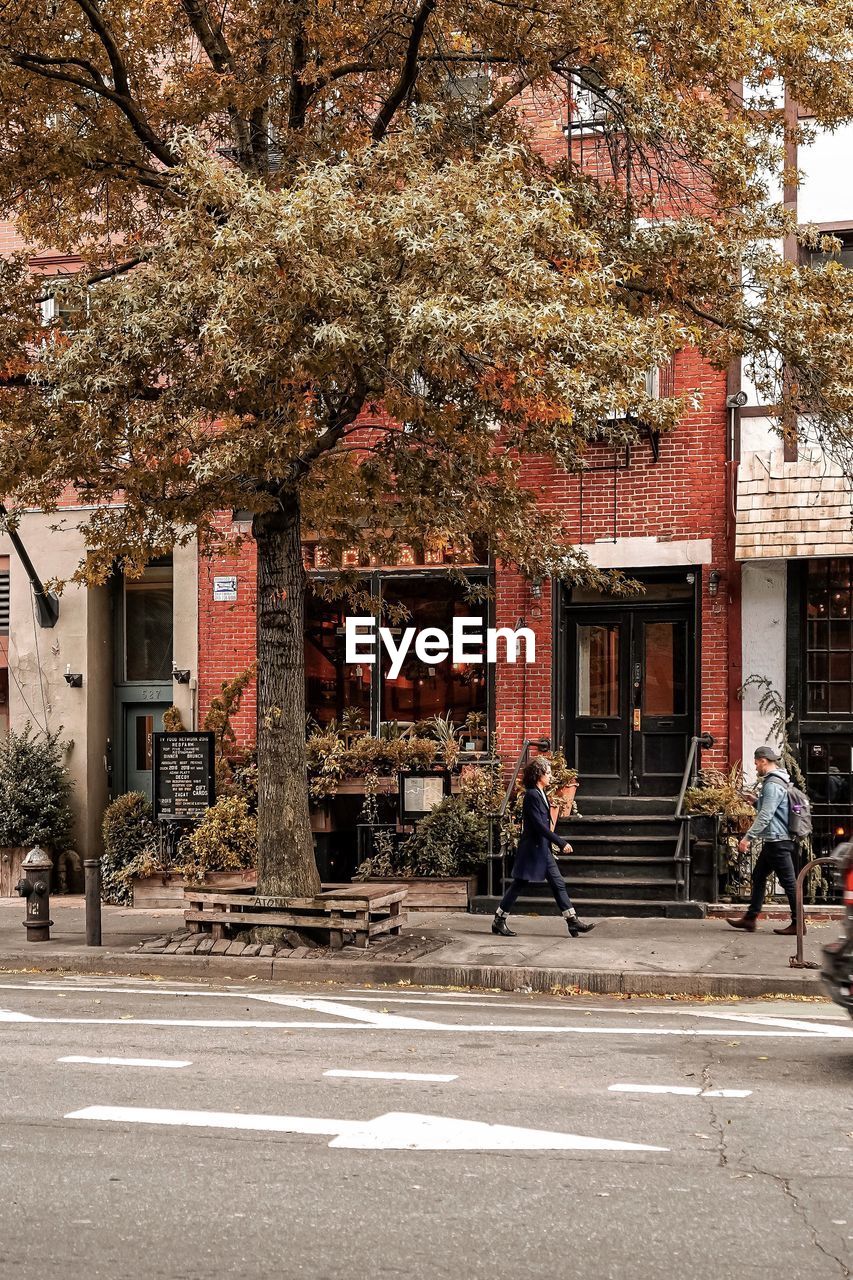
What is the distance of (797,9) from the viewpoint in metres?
12.3

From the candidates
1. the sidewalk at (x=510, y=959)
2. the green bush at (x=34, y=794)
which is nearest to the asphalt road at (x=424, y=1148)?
the sidewalk at (x=510, y=959)

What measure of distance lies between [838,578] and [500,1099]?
33.8ft

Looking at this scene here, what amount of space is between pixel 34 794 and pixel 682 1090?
41.5ft

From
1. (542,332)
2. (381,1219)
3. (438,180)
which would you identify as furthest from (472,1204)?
(438,180)

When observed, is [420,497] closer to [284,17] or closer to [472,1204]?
[284,17]

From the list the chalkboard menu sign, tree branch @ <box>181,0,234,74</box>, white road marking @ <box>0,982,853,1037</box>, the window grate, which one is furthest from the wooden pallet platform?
the window grate

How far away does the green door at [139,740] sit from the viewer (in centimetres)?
1956

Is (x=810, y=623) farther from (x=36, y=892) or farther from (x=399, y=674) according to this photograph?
(x=36, y=892)

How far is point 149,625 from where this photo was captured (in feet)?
64.7

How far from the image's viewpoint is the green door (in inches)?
770

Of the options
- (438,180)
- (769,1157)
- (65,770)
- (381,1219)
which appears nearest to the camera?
(381,1219)

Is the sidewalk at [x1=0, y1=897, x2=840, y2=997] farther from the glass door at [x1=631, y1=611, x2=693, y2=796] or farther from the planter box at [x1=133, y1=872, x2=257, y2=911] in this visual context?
the glass door at [x1=631, y1=611, x2=693, y2=796]

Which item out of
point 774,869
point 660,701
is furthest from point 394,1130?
point 660,701

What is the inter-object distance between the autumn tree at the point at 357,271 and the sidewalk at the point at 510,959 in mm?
1006
